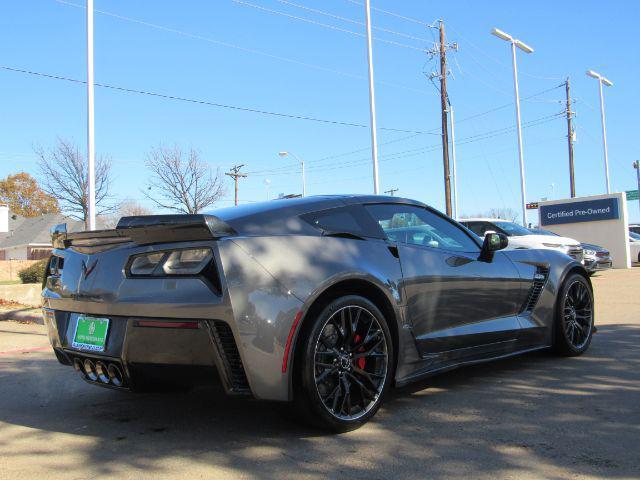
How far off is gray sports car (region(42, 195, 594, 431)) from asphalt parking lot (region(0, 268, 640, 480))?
282mm

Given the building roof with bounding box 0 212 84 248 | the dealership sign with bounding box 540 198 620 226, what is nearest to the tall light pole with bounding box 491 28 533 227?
the dealership sign with bounding box 540 198 620 226

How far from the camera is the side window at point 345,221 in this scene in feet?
12.1

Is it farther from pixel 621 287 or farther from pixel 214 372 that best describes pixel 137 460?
pixel 621 287

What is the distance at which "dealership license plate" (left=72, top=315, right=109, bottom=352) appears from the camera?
331cm

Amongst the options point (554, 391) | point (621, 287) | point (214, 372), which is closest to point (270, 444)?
point (214, 372)

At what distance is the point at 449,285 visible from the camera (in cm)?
420

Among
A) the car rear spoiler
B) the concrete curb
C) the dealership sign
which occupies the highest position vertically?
the dealership sign

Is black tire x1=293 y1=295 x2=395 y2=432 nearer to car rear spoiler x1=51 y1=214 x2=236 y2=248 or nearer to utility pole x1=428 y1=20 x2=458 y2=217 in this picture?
car rear spoiler x1=51 y1=214 x2=236 y2=248

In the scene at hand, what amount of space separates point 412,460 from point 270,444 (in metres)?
0.78

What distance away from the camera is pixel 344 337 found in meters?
3.49

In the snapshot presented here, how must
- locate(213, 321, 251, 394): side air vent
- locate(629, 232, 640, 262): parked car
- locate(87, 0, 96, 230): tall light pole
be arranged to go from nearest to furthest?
locate(213, 321, 251, 394): side air vent
locate(87, 0, 96, 230): tall light pole
locate(629, 232, 640, 262): parked car

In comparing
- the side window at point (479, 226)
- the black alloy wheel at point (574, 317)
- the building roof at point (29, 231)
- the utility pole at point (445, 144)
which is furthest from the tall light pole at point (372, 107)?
the building roof at point (29, 231)

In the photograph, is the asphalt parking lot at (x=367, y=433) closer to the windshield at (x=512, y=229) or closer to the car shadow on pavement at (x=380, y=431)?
the car shadow on pavement at (x=380, y=431)

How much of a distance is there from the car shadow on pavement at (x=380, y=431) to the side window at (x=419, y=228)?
1070 millimetres
